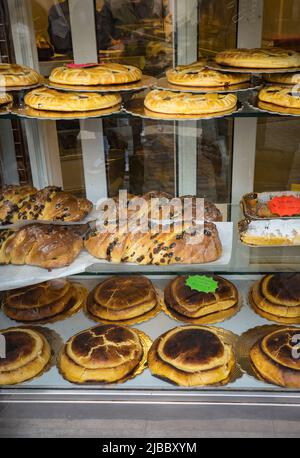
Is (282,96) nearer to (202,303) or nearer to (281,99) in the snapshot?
(281,99)

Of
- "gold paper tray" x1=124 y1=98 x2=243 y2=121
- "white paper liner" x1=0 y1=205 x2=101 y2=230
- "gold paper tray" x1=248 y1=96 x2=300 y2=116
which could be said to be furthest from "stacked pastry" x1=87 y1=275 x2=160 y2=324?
"gold paper tray" x1=248 y1=96 x2=300 y2=116

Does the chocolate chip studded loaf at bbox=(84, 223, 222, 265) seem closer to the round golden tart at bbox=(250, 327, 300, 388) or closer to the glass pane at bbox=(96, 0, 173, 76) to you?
the round golden tart at bbox=(250, 327, 300, 388)

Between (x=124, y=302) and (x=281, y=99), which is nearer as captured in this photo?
(x=281, y=99)

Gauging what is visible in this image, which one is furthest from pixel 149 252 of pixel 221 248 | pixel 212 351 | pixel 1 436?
pixel 1 436

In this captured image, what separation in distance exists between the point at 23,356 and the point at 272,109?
4.09ft

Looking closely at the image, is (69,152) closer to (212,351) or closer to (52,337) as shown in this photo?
(52,337)

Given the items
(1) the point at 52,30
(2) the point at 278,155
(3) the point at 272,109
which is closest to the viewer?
(3) the point at 272,109

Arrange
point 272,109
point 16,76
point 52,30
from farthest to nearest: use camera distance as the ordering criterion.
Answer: point 52,30 → point 16,76 → point 272,109

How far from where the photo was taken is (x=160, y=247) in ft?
5.11

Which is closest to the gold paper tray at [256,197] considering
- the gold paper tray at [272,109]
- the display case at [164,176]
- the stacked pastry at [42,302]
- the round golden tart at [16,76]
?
the display case at [164,176]

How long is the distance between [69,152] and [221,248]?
788mm

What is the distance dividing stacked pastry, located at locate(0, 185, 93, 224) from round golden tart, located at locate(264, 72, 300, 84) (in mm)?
863

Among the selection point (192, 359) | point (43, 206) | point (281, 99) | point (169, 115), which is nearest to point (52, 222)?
point (43, 206)

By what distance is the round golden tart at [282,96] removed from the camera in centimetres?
142
